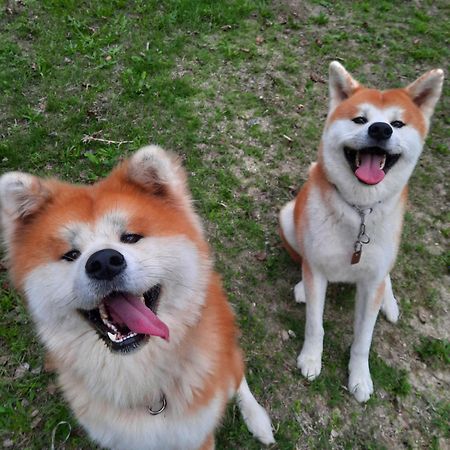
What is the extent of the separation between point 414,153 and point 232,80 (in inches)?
109

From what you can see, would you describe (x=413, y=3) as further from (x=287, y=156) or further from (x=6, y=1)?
(x=6, y=1)

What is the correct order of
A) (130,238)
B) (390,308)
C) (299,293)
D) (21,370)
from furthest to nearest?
1. (299,293)
2. (390,308)
3. (21,370)
4. (130,238)

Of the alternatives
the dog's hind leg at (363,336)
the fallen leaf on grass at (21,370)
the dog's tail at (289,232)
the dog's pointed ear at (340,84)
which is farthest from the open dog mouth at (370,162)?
the fallen leaf on grass at (21,370)

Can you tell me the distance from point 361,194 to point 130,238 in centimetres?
142

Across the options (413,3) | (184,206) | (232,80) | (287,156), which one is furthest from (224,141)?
(413,3)

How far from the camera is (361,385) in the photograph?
2773 mm

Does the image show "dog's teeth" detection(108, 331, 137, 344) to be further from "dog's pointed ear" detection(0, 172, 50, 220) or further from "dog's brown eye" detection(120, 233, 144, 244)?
"dog's pointed ear" detection(0, 172, 50, 220)

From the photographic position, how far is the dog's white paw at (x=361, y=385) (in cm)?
276

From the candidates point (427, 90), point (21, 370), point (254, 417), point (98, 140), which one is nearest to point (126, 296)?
point (254, 417)

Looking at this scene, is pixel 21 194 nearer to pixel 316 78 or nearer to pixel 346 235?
pixel 346 235

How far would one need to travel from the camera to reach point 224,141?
415cm

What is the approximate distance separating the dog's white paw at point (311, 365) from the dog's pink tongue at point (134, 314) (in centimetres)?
154

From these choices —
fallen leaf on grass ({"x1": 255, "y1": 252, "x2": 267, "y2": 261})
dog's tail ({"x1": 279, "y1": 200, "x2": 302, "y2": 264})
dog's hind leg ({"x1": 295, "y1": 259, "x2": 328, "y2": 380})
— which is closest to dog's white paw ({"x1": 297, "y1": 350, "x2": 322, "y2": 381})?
dog's hind leg ({"x1": 295, "y1": 259, "x2": 328, "y2": 380})

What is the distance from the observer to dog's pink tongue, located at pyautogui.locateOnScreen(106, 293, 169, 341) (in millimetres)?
1604
